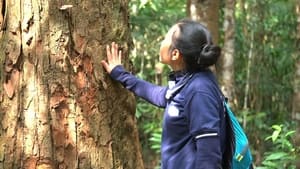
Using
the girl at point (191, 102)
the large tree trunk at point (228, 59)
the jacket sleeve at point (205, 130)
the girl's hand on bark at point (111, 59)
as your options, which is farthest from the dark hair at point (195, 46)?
the large tree trunk at point (228, 59)

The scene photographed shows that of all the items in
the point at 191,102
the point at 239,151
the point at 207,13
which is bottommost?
the point at 239,151

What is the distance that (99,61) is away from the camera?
9.21ft

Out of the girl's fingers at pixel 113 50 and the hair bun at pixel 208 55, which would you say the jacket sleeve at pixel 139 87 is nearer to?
the girl's fingers at pixel 113 50

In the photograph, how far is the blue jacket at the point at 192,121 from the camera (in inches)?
102

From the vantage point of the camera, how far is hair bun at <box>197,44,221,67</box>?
2639mm

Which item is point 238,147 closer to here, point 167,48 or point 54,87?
point 167,48

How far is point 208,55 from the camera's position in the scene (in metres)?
2.64

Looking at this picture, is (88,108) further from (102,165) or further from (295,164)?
(295,164)

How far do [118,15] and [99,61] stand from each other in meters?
0.27

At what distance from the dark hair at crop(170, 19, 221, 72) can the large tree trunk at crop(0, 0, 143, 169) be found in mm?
400

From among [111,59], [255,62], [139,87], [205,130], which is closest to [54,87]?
[111,59]

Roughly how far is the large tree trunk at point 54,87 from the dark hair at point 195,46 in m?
0.40

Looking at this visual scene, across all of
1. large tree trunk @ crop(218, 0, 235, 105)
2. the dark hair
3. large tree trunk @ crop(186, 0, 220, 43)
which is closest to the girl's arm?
the dark hair

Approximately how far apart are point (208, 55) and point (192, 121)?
33 centimetres
